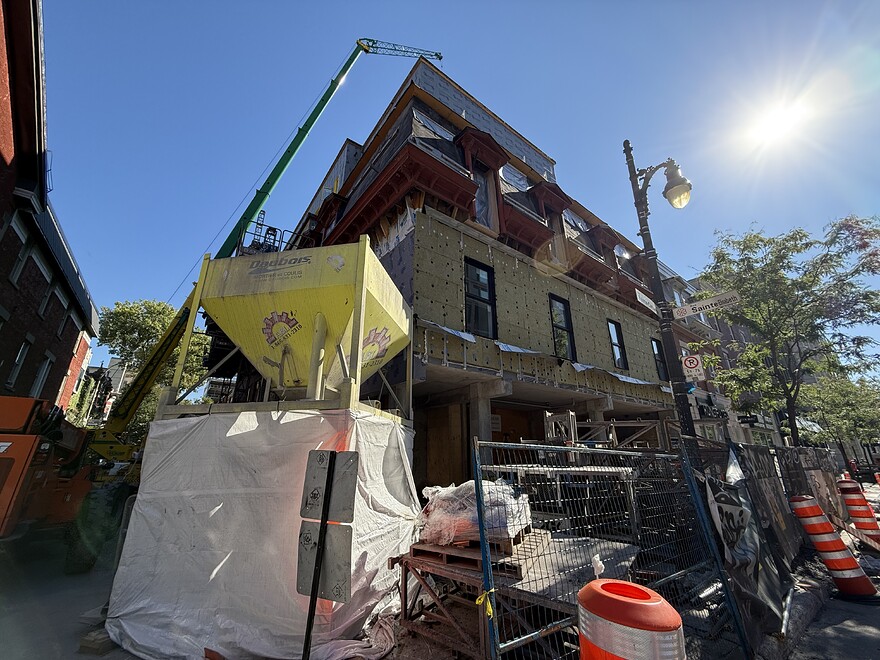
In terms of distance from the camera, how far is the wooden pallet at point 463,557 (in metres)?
3.94

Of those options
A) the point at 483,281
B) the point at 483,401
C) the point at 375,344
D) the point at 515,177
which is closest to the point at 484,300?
the point at 483,281

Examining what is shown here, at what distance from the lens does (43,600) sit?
619 centimetres

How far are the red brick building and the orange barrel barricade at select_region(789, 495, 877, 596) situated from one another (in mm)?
21472

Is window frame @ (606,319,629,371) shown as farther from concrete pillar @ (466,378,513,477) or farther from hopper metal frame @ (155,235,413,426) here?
hopper metal frame @ (155,235,413,426)

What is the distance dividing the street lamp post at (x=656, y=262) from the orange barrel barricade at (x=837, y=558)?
259cm

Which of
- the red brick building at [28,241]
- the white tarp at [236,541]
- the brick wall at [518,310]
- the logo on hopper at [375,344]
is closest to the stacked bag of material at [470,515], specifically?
the white tarp at [236,541]

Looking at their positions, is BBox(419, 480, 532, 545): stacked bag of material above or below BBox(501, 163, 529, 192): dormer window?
below

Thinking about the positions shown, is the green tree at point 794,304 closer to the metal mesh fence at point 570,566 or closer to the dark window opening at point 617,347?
the dark window opening at point 617,347

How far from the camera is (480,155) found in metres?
14.3

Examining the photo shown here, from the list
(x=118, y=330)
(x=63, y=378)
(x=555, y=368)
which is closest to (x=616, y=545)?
(x=555, y=368)

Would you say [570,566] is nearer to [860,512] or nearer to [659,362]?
[860,512]

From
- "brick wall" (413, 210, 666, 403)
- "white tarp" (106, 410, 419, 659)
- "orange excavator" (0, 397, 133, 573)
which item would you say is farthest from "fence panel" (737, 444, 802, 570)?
"orange excavator" (0, 397, 133, 573)

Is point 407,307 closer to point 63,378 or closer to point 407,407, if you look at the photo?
point 407,407

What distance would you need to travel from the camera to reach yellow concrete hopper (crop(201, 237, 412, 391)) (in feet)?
22.5
